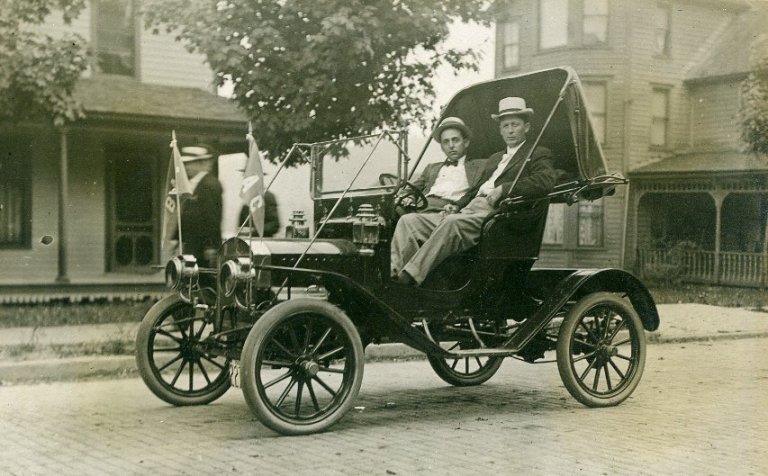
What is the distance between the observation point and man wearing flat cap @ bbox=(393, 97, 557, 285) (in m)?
5.97

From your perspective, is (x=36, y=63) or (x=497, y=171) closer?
(x=497, y=171)

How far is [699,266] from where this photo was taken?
20422 mm

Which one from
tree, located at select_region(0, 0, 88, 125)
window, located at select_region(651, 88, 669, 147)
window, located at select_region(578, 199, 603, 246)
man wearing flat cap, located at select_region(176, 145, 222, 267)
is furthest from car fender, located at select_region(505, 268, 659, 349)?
window, located at select_region(578, 199, 603, 246)

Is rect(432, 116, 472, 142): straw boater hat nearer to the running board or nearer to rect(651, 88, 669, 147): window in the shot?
the running board

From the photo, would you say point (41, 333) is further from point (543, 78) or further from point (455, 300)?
point (543, 78)

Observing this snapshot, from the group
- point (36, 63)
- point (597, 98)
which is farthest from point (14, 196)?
point (597, 98)

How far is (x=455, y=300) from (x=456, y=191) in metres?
1.08

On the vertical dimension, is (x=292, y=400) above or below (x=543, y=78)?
below

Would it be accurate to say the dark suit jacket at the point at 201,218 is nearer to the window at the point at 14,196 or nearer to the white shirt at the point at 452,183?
the white shirt at the point at 452,183

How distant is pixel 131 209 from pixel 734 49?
39.7ft

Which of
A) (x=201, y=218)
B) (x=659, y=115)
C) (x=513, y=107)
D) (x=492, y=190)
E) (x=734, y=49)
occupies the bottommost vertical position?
(x=201, y=218)

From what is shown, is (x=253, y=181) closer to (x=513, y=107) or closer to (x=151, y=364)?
(x=151, y=364)

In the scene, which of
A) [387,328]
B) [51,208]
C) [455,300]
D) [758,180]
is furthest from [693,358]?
[758,180]

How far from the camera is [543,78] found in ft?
23.0
